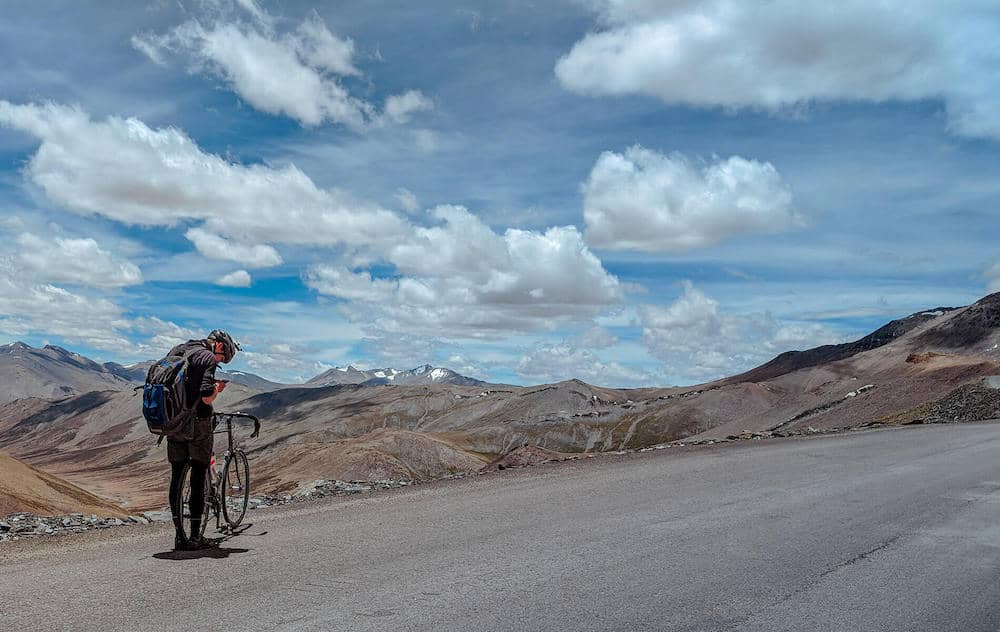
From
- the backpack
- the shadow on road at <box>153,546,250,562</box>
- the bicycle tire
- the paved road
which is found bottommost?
the paved road

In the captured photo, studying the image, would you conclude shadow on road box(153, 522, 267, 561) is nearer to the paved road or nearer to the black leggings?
the paved road

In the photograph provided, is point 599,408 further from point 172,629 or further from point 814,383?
point 172,629

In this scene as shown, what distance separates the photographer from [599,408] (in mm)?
191750

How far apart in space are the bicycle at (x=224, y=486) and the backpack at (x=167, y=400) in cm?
57

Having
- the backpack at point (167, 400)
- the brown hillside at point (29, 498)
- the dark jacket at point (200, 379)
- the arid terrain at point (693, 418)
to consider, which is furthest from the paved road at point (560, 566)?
the arid terrain at point (693, 418)

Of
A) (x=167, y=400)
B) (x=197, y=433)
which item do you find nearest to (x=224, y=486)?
(x=197, y=433)

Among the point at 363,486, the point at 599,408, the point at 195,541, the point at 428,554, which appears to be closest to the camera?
the point at 428,554

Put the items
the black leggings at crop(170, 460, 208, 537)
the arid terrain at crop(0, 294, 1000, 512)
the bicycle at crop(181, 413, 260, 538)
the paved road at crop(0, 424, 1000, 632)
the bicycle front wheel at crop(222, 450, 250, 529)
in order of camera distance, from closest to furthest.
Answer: the paved road at crop(0, 424, 1000, 632)
the black leggings at crop(170, 460, 208, 537)
the bicycle at crop(181, 413, 260, 538)
the bicycle front wheel at crop(222, 450, 250, 529)
the arid terrain at crop(0, 294, 1000, 512)

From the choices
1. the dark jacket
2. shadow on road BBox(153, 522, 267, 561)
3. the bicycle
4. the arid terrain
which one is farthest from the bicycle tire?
the arid terrain

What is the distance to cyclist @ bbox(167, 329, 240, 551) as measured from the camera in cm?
877

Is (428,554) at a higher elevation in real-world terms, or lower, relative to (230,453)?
lower

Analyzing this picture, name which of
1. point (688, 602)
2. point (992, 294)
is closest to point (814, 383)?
point (992, 294)

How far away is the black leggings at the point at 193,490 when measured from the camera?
352 inches

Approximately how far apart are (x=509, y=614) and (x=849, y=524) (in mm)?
6104
